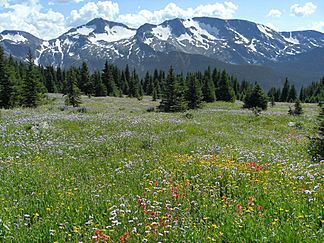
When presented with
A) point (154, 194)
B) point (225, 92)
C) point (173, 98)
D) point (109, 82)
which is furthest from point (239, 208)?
point (109, 82)

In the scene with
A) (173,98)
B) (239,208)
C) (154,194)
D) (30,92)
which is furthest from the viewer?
(173,98)

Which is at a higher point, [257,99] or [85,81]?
[85,81]

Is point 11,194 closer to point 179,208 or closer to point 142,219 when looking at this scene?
point 142,219

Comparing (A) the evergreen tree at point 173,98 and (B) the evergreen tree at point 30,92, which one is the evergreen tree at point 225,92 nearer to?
(A) the evergreen tree at point 173,98

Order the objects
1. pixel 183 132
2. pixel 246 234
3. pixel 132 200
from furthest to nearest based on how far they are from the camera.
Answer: pixel 183 132 → pixel 132 200 → pixel 246 234

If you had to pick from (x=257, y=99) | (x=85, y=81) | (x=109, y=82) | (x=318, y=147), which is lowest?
(x=318, y=147)

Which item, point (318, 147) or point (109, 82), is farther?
point (109, 82)

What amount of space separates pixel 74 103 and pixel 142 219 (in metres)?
43.1

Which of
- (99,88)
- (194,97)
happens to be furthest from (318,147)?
(99,88)

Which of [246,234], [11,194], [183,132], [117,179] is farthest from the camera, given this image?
[183,132]

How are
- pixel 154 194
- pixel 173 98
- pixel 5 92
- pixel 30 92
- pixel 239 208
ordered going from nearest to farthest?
pixel 239 208
pixel 154 194
pixel 30 92
pixel 5 92
pixel 173 98

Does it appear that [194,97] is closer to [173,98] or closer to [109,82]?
[173,98]

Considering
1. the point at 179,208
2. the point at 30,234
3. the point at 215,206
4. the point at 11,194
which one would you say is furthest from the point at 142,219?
the point at 11,194

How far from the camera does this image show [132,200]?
696cm
